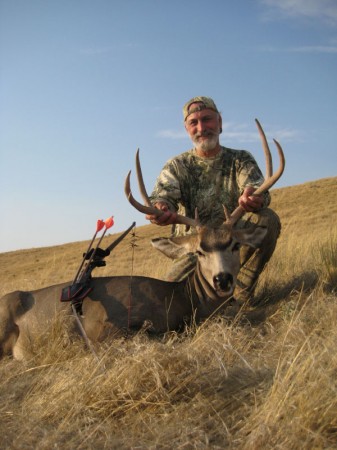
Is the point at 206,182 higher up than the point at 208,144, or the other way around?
the point at 208,144

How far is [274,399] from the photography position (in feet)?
7.80

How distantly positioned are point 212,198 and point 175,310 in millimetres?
1814

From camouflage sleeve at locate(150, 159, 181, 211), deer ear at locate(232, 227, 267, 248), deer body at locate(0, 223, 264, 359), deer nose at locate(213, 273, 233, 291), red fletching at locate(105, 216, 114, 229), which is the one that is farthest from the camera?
camouflage sleeve at locate(150, 159, 181, 211)

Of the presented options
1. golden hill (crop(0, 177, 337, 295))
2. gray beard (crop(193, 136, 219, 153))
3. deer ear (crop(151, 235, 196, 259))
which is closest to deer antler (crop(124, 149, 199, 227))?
deer ear (crop(151, 235, 196, 259))

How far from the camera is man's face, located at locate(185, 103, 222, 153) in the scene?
20.2 feet

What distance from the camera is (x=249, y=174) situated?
5844 mm

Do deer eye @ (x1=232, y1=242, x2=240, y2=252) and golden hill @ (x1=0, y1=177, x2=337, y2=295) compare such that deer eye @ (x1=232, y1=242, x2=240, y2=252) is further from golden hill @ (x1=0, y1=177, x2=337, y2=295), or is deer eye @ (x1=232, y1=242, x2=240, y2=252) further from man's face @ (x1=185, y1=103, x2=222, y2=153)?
golden hill @ (x1=0, y1=177, x2=337, y2=295)

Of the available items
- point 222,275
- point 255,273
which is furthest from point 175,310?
point 255,273

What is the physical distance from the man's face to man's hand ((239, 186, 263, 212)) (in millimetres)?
1202

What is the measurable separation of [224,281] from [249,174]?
73.8 inches

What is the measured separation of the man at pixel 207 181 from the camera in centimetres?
565

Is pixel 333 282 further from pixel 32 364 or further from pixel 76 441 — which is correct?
pixel 76 441

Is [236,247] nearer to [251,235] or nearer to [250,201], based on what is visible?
[251,235]

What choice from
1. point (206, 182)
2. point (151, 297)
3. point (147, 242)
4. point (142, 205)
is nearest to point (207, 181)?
point (206, 182)
